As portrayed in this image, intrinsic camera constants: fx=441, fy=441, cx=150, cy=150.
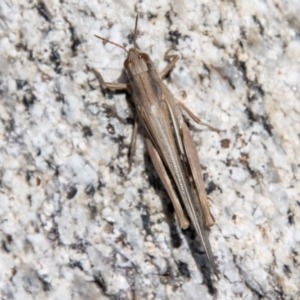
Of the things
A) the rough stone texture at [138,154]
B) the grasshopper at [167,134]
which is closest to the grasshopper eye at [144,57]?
the grasshopper at [167,134]

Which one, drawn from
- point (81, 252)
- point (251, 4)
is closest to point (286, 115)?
point (251, 4)

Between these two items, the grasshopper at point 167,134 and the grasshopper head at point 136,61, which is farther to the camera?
the grasshopper head at point 136,61

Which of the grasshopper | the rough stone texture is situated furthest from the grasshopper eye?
the rough stone texture

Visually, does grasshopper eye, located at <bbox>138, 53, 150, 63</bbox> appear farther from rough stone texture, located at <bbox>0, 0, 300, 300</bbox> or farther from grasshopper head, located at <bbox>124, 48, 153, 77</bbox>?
rough stone texture, located at <bbox>0, 0, 300, 300</bbox>

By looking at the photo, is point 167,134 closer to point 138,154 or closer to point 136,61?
point 138,154

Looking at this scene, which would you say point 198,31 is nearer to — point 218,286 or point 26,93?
point 26,93

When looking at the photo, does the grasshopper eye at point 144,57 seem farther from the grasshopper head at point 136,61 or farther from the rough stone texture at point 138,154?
the rough stone texture at point 138,154

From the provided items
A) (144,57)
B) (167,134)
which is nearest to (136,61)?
(144,57)
